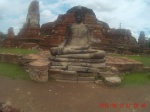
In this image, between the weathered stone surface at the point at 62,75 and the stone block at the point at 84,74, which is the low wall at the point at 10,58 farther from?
the stone block at the point at 84,74

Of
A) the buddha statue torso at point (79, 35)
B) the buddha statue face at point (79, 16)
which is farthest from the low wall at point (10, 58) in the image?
the buddha statue face at point (79, 16)

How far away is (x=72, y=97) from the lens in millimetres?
5184

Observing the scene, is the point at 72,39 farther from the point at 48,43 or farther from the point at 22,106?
the point at 48,43

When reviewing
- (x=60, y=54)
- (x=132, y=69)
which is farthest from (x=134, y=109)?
(x=132, y=69)

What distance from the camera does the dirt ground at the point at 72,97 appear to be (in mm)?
4605

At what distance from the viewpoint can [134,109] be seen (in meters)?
4.70

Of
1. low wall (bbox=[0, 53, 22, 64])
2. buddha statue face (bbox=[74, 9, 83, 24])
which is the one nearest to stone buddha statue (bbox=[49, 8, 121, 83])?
buddha statue face (bbox=[74, 9, 83, 24])

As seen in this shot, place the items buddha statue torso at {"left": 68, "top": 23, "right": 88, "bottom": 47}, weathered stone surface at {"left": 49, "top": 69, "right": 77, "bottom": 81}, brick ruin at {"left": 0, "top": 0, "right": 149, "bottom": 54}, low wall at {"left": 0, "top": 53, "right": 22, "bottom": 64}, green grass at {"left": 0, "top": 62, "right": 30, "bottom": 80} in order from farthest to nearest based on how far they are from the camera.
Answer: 1. brick ruin at {"left": 0, "top": 0, "right": 149, "bottom": 54}
2. low wall at {"left": 0, "top": 53, "right": 22, "bottom": 64}
3. buddha statue torso at {"left": 68, "top": 23, "right": 88, "bottom": 47}
4. green grass at {"left": 0, "top": 62, "right": 30, "bottom": 80}
5. weathered stone surface at {"left": 49, "top": 69, "right": 77, "bottom": 81}

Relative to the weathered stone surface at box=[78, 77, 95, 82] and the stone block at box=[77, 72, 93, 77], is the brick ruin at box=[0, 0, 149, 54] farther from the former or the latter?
the weathered stone surface at box=[78, 77, 95, 82]

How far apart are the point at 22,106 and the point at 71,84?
2012mm

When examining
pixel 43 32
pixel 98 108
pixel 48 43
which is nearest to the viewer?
pixel 98 108

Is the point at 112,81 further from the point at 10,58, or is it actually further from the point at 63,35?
the point at 63,35

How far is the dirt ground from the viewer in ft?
15.1

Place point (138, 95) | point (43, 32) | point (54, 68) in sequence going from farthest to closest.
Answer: point (43, 32) < point (54, 68) < point (138, 95)
